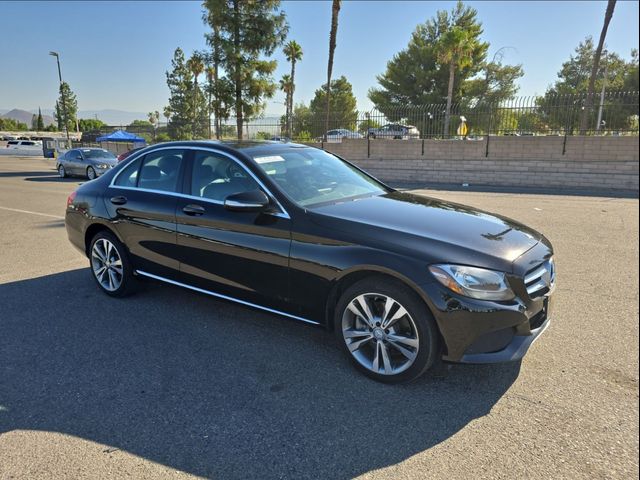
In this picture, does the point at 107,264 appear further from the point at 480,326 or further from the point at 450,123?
the point at 450,123

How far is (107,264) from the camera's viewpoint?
4766 mm

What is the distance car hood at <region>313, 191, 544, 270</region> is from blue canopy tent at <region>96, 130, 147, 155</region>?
34388 millimetres

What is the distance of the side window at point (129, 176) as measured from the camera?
4.63m

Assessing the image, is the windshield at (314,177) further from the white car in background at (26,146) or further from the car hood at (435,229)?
the white car in background at (26,146)

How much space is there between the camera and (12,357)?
11.6ft

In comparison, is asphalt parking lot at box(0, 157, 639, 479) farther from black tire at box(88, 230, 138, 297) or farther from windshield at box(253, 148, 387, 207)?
windshield at box(253, 148, 387, 207)

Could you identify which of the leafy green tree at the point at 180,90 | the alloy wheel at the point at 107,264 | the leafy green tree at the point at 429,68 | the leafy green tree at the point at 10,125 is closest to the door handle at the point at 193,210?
the alloy wheel at the point at 107,264

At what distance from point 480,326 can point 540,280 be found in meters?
0.62

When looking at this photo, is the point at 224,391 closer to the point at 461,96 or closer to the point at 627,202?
the point at 627,202

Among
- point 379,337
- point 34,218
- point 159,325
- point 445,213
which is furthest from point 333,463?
point 34,218

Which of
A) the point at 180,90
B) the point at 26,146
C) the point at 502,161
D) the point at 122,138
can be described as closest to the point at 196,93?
the point at 180,90

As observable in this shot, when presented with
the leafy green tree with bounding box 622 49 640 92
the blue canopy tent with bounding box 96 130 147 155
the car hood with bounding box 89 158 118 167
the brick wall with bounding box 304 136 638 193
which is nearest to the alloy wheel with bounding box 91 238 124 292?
the leafy green tree with bounding box 622 49 640 92

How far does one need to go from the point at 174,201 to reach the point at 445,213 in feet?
7.90

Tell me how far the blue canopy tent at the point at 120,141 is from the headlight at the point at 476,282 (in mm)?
35303
